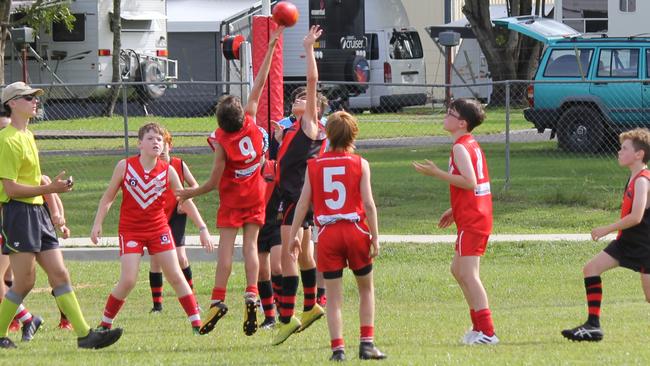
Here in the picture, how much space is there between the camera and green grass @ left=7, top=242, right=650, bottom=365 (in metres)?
8.15

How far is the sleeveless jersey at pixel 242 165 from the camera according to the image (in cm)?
922

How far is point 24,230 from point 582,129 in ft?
53.1

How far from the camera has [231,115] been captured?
29.9 feet

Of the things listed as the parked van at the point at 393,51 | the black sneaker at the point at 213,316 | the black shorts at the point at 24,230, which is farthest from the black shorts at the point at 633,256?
the parked van at the point at 393,51

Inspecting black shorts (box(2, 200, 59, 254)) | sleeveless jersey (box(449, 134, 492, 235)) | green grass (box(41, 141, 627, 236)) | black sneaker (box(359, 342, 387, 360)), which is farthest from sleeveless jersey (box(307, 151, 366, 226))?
green grass (box(41, 141, 627, 236))

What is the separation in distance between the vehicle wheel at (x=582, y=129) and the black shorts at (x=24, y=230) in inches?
627

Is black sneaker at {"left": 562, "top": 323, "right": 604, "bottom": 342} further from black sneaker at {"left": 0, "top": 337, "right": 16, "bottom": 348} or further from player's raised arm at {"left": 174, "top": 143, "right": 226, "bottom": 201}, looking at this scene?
black sneaker at {"left": 0, "top": 337, "right": 16, "bottom": 348}

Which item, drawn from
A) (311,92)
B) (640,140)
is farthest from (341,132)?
(640,140)

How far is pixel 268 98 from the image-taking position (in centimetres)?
1253

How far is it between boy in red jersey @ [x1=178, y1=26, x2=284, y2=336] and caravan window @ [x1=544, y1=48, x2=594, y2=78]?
596 inches

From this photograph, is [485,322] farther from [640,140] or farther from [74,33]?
[74,33]

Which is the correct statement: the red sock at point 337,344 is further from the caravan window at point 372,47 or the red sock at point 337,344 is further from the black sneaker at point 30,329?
the caravan window at point 372,47

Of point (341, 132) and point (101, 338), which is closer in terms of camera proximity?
point (341, 132)

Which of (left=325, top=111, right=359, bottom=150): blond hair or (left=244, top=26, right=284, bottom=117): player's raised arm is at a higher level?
(left=244, top=26, right=284, bottom=117): player's raised arm
